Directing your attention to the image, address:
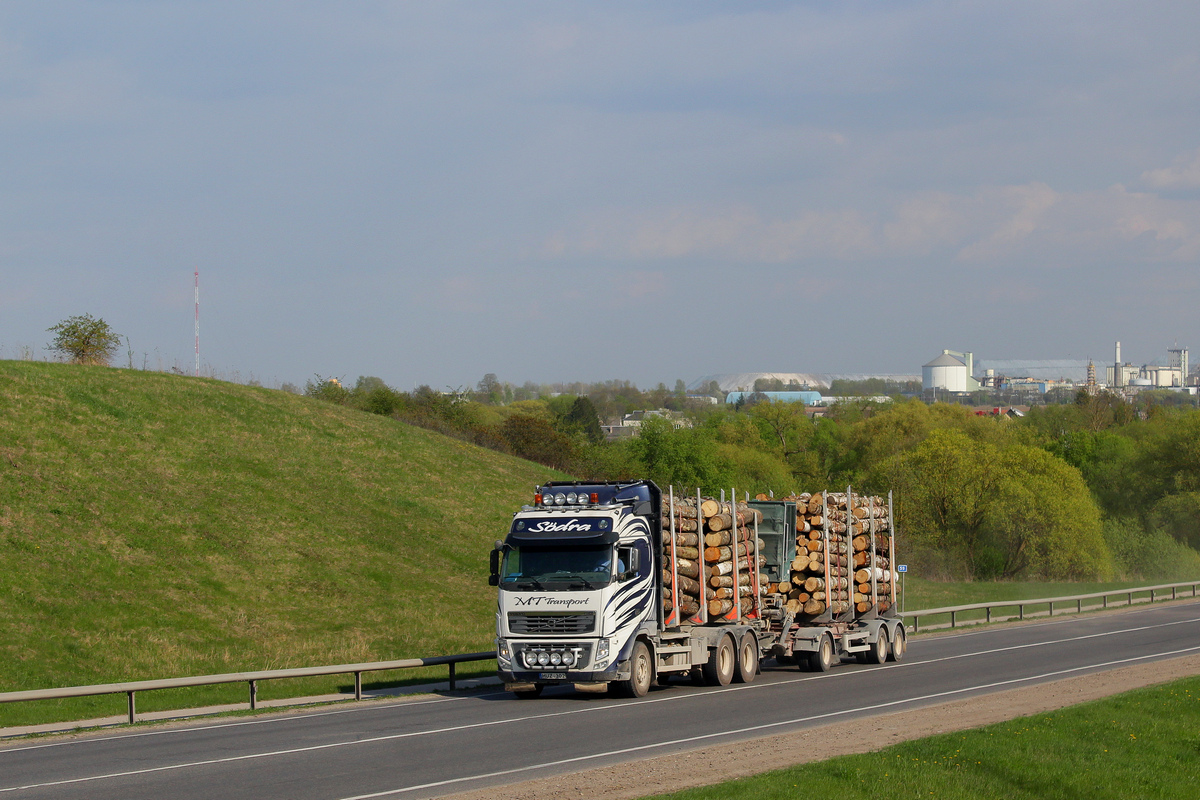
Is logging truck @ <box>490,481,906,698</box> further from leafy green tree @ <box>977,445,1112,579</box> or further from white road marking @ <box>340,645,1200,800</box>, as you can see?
leafy green tree @ <box>977,445,1112,579</box>

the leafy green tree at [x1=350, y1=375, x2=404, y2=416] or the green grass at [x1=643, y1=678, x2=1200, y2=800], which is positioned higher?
the leafy green tree at [x1=350, y1=375, x2=404, y2=416]

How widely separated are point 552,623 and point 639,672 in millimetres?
2003

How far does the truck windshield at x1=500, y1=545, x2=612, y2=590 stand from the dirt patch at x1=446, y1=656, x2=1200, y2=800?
16.9 feet

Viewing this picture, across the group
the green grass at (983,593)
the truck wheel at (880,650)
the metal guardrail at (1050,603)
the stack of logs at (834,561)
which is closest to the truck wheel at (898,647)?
the truck wheel at (880,650)

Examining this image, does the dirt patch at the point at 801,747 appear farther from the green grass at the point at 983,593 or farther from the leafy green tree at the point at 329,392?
the leafy green tree at the point at 329,392

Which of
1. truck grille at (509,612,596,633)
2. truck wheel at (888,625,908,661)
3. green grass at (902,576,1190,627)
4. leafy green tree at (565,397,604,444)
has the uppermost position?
leafy green tree at (565,397,604,444)

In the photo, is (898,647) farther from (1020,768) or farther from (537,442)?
(537,442)

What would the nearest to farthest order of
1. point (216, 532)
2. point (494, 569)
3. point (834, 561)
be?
point (494, 569) < point (834, 561) < point (216, 532)

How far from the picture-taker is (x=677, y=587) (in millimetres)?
22109

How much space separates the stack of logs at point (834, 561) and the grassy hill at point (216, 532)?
33.6 feet

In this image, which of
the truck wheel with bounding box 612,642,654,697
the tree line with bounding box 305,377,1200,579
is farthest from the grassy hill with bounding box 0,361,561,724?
the tree line with bounding box 305,377,1200,579


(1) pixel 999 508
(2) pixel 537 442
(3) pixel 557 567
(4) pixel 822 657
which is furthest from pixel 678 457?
(3) pixel 557 567

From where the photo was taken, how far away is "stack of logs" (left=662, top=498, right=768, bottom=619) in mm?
22219

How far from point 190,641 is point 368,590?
9081mm
